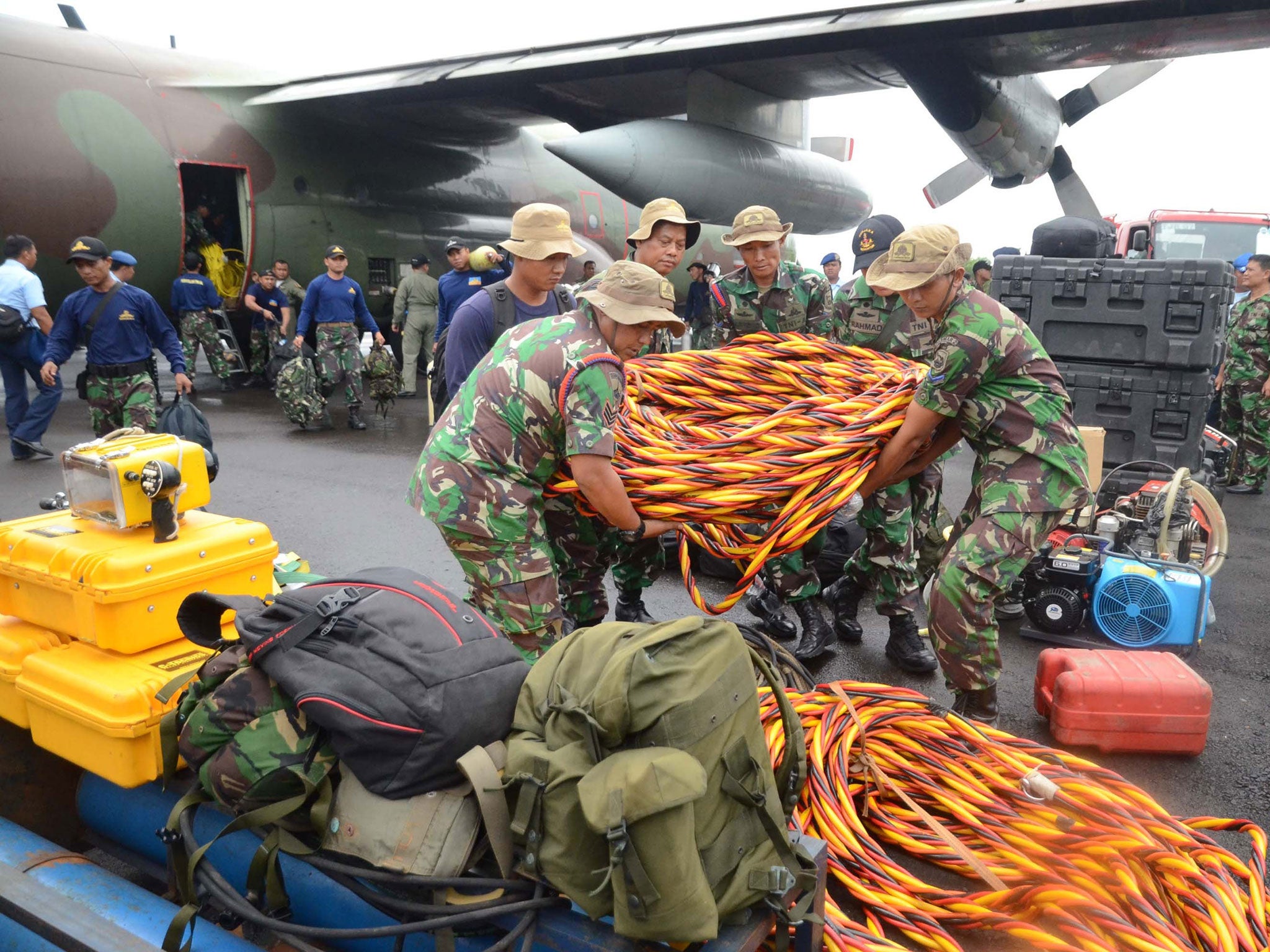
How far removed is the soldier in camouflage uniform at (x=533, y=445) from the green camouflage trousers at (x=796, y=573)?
1244 millimetres

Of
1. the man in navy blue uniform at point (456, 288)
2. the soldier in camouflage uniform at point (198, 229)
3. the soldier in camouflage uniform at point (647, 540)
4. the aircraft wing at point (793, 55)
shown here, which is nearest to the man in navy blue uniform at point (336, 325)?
the aircraft wing at point (793, 55)

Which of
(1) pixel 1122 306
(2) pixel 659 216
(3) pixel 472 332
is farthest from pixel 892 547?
(1) pixel 1122 306

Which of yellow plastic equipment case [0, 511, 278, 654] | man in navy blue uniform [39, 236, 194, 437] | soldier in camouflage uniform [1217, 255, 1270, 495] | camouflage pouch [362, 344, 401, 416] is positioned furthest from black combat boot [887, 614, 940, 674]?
camouflage pouch [362, 344, 401, 416]

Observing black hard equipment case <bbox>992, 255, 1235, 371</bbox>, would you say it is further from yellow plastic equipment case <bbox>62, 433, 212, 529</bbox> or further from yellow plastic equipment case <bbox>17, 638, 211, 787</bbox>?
yellow plastic equipment case <bbox>17, 638, 211, 787</bbox>

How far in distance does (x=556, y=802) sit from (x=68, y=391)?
1239 centimetres

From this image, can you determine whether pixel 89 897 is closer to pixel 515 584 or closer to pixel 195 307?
pixel 515 584

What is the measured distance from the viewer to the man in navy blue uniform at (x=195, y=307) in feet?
34.0

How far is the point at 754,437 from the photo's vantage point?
3.05 meters

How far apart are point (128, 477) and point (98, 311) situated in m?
4.74

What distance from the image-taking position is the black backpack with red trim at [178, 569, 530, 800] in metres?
1.64

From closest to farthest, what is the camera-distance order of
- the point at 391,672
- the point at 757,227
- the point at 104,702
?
the point at 391,672 < the point at 104,702 < the point at 757,227

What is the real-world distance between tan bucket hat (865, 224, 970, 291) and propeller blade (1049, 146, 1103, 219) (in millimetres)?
10401

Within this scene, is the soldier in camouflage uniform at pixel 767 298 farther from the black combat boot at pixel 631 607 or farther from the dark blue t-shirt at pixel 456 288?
the dark blue t-shirt at pixel 456 288

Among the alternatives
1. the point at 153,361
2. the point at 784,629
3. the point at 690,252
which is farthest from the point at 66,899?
the point at 690,252
